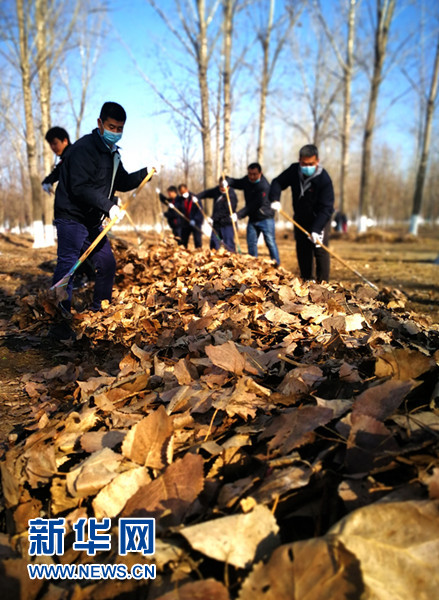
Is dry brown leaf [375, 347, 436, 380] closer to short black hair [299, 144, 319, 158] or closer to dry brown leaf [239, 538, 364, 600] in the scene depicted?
dry brown leaf [239, 538, 364, 600]

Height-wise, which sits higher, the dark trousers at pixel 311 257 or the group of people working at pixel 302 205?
the group of people working at pixel 302 205

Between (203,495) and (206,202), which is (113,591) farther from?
(206,202)

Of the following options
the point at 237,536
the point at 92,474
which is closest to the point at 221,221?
the point at 92,474

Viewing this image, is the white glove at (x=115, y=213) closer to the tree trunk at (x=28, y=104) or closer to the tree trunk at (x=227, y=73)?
the tree trunk at (x=28, y=104)

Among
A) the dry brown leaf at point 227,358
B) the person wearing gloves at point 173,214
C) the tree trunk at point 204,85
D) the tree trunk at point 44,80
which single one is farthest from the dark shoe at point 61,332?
the tree trunk at point 204,85

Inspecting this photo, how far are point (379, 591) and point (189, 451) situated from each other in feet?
2.13

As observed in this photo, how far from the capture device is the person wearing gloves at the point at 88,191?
136 inches

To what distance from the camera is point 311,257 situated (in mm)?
5328

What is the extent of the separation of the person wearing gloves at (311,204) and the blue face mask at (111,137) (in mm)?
2319

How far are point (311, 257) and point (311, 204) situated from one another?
2.27 ft

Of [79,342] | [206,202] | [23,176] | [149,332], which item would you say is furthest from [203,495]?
[23,176]

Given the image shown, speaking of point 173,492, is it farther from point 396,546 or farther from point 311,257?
point 311,257

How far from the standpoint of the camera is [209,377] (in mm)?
1710

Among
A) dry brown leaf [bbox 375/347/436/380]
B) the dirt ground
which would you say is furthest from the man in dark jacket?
dry brown leaf [bbox 375/347/436/380]
